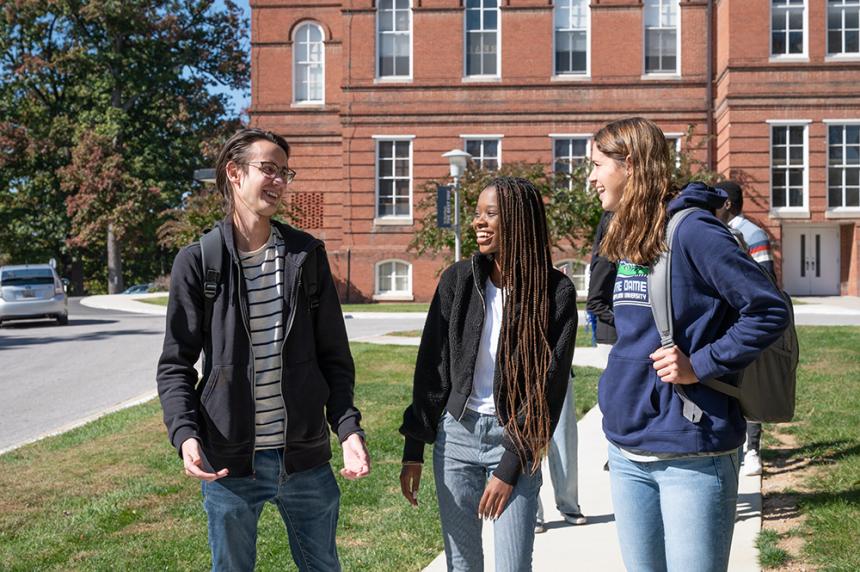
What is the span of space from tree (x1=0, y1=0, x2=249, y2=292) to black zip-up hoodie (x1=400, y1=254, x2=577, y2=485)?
4109 centimetres

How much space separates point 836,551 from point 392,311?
885 inches

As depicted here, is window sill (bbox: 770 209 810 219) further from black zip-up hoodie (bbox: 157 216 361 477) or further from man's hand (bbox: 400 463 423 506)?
black zip-up hoodie (bbox: 157 216 361 477)

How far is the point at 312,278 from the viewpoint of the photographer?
3330 millimetres

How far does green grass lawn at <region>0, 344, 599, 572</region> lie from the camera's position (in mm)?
5422

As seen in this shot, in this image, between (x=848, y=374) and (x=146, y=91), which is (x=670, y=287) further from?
(x=146, y=91)

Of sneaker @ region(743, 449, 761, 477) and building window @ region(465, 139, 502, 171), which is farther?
building window @ region(465, 139, 502, 171)

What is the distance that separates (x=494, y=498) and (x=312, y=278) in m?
0.99

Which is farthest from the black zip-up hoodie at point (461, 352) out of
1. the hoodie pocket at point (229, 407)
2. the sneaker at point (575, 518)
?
the sneaker at point (575, 518)

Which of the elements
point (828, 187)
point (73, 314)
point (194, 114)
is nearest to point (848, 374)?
point (828, 187)

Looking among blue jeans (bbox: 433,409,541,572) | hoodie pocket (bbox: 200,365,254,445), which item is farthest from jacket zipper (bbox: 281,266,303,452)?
blue jeans (bbox: 433,409,541,572)

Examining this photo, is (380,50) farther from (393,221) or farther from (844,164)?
(844,164)

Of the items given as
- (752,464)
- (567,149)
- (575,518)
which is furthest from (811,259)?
(575,518)

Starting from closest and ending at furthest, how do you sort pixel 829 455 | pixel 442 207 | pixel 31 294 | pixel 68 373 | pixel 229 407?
pixel 229 407
pixel 829 455
pixel 68 373
pixel 442 207
pixel 31 294

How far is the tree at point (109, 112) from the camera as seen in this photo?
1724 inches
